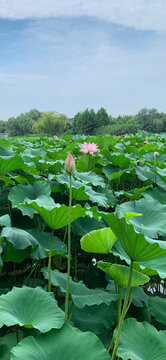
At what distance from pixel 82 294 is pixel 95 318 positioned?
0.08m

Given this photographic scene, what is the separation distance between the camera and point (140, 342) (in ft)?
2.42

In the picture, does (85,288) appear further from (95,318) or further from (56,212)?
(56,212)

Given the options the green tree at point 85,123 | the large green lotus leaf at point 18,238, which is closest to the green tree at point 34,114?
the green tree at point 85,123

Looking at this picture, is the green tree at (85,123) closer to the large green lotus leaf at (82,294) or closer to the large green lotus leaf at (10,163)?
the large green lotus leaf at (10,163)

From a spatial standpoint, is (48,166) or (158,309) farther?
(48,166)

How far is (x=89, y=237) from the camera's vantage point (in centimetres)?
77

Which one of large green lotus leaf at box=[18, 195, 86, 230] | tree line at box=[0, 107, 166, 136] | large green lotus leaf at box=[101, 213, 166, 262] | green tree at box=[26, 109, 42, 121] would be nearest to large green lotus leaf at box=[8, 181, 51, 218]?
large green lotus leaf at box=[18, 195, 86, 230]

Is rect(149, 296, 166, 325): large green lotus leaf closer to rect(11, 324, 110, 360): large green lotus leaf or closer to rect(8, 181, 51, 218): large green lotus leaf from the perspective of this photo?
rect(11, 324, 110, 360): large green lotus leaf

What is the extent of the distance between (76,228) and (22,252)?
0.23 m

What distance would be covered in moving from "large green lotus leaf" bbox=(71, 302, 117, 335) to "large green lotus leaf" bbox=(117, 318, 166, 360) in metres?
0.13

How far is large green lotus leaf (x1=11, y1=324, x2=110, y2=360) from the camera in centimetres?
61

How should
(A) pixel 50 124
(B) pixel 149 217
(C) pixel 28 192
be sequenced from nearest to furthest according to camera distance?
(B) pixel 149 217 → (C) pixel 28 192 → (A) pixel 50 124

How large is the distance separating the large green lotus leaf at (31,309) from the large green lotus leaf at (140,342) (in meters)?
0.15

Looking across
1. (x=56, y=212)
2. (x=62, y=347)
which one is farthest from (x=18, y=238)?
(x=62, y=347)
